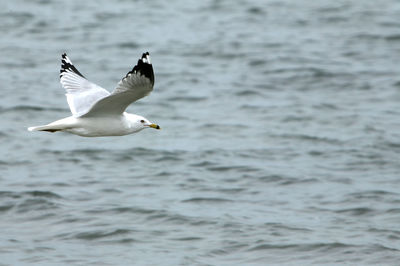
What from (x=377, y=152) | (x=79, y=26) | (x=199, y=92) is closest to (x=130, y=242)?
(x=377, y=152)

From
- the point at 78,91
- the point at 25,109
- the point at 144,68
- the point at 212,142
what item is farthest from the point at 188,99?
the point at 144,68

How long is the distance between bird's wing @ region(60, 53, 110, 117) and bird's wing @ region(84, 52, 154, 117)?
0.80ft

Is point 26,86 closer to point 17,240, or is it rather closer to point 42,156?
point 42,156

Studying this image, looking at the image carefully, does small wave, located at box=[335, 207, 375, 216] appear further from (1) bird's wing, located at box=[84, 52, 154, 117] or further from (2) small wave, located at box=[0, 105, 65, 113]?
(2) small wave, located at box=[0, 105, 65, 113]

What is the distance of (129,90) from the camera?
7.43 metres

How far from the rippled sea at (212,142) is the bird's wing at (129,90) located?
5.87 ft

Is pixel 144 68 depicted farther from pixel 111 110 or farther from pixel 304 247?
pixel 304 247

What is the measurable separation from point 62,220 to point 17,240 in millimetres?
733

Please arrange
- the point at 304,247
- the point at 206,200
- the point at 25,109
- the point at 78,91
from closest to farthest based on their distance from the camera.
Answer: the point at 78,91 → the point at 304,247 → the point at 206,200 → the point at 25,109

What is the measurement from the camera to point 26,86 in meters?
14.9

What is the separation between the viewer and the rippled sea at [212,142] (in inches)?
369

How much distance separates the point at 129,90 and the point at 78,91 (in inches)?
66.6

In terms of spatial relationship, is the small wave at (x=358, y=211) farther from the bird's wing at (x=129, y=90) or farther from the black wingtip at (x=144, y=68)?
the black wingtip at (x=144, y=68)

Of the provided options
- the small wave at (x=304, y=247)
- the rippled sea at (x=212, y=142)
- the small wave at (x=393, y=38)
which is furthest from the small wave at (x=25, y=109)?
the small wave at (x=393, y=38)
